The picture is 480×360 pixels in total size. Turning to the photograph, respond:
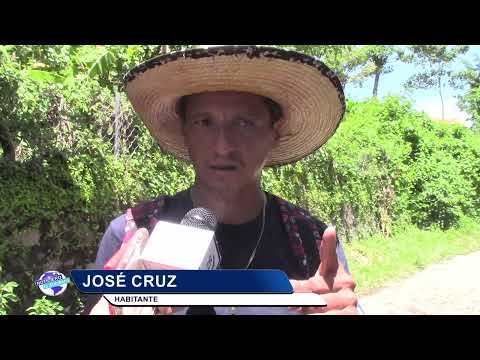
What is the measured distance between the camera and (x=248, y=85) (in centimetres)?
162

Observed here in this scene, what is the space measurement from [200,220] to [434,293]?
4.14 m

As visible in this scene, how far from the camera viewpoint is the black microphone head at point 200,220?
1.31 m

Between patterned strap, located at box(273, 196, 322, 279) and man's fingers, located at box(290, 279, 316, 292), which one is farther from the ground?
patterned strap, located at box(273, 196, 322, 279)

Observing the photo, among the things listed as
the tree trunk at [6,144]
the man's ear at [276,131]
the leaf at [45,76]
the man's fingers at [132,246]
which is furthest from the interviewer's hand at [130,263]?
the leaf at [45,76]

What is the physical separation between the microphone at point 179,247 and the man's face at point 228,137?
1.14 ft

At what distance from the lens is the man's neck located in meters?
1.68

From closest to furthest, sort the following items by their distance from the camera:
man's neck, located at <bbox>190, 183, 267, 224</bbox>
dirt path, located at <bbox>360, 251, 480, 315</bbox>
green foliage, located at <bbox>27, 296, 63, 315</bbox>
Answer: man's neck, located at <bbox>190, 183, 267, 224</bbox> → green foliage, located at <bbox>27, 296, 63, 315</bbox> → dirt path, located at <bbox>360, 251, 480, 315</bbox>

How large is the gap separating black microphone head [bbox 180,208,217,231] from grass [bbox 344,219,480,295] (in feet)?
11.6

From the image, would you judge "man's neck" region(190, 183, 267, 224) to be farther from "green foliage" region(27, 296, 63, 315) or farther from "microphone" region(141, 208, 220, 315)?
"green foliage" region(27, 296, 63, 315)

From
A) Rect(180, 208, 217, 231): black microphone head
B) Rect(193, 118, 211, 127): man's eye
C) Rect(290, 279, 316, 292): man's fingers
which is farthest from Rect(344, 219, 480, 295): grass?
Rect(180, 208, 217, 231): black microphone head

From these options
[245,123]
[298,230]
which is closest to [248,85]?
[245,123]

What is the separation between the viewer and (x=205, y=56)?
1537 millimetres

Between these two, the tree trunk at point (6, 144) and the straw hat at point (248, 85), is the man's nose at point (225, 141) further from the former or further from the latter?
the tree trunk at point (6, 144)

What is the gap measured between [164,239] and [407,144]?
24.4 feet
